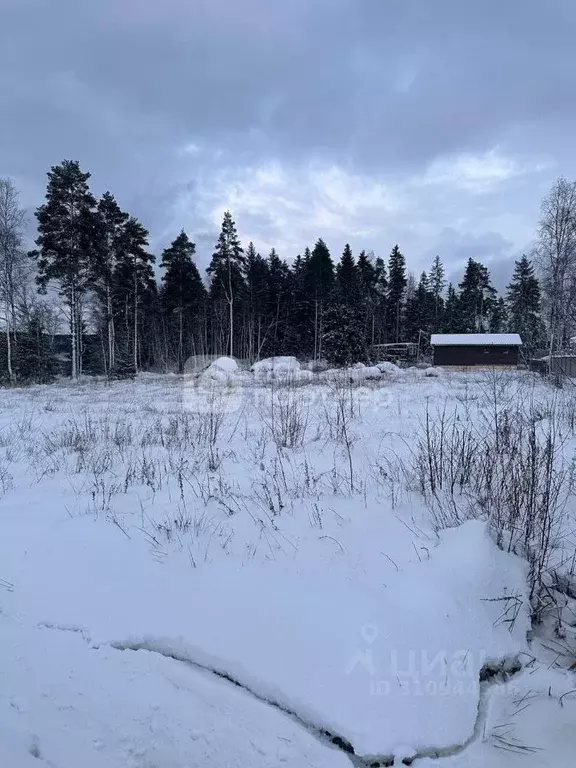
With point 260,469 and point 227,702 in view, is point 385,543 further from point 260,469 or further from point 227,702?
point 260,469

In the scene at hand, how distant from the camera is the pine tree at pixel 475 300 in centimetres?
4859

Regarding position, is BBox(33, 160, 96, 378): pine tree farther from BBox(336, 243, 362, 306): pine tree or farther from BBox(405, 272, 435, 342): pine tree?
BBox(405, 272, 435, 342): pine tree

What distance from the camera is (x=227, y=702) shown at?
1747 mm

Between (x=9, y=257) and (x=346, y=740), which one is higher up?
(x=9, y=257)

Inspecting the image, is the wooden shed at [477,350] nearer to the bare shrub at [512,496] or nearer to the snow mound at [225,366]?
the snow mound at [225,366]

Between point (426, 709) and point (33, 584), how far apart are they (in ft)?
8.27

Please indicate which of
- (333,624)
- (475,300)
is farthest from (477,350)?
(333,624)

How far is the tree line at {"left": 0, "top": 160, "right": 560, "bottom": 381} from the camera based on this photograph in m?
22.4

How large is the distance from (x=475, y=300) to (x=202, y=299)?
33.8 m

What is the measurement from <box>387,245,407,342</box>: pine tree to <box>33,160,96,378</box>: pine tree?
3370 cm

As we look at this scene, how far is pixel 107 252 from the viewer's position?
25.2m

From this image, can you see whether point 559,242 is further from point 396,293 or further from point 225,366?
point 396,293

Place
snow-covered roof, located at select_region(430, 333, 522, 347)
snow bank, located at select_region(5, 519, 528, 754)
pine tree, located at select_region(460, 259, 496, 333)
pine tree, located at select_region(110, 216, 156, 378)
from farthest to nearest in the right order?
pine tree, located at select_region(460, 259, 496, 333)
snow-covered roof, located at select_region(430, 333, 522, 347)
pine tree, located at select_region(110, 216, 156, 378)
snow bank, located at select_region(5, 519, 528, 754)

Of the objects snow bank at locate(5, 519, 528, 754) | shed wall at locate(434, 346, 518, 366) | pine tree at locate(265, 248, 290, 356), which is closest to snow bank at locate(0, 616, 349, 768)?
snow bank at locate(5, 519, 528, 754)
